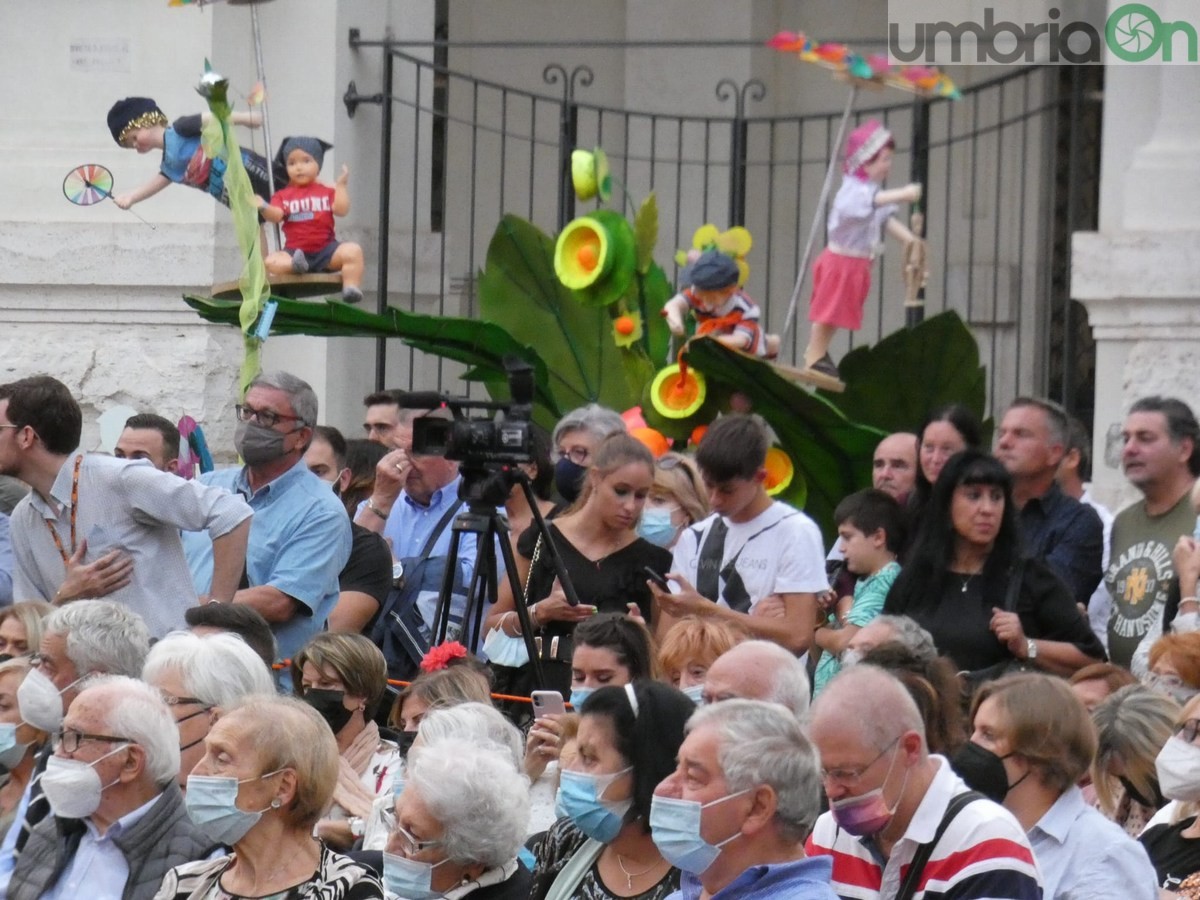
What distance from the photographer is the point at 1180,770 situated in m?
4.73

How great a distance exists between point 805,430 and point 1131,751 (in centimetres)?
366

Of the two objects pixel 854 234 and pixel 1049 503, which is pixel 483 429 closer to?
pixel 1049 503

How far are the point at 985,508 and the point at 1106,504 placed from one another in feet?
10.9

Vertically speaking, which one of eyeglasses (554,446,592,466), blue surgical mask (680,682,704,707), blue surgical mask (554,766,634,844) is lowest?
blue surgical mask (554,766,634,844)

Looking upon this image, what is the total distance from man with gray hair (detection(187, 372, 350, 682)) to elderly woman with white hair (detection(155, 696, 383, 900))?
1943mm

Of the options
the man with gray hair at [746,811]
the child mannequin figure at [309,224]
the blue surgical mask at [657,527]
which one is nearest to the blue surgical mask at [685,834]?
the man with gray hair at [746,811]

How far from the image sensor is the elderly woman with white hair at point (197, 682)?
17.0 feet

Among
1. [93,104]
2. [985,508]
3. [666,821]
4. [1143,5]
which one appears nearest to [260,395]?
[985,508]

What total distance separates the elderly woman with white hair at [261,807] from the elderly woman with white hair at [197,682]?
1.90ft

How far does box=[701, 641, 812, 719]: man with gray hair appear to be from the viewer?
181 inches

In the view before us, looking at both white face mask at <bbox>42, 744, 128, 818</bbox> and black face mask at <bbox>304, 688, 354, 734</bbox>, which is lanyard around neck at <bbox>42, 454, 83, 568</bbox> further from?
white face mask at <bbox>42, 744, 128, 818</bbox>

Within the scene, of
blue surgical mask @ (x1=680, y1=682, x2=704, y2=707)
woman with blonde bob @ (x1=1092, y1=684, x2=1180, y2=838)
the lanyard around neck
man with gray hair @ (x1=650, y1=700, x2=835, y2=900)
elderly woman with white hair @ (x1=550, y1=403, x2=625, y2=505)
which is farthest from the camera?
elderly woman with white hair @ (x1=550, y1=403, x2=625, y2=505)

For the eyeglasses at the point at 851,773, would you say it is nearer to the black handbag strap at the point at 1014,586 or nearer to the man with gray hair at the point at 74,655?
the black handbag strap at the point at 1014,586

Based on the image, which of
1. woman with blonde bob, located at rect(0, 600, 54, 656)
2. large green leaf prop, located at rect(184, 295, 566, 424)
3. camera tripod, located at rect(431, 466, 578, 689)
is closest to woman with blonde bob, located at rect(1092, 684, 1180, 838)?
camera tripod, located at rect(431, 466, 578, 689)
